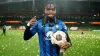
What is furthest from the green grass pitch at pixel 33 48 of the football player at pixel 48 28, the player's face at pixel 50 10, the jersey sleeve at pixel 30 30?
the player's face at pixel 50 10

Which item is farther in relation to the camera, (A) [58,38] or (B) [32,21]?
(B) [32,21]

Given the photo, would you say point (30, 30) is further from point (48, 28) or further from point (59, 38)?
point (59, 38)

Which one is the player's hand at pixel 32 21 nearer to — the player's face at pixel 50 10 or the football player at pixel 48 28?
the football player at pixel 48 28

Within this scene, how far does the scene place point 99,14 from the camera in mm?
89375

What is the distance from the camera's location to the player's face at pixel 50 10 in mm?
7059

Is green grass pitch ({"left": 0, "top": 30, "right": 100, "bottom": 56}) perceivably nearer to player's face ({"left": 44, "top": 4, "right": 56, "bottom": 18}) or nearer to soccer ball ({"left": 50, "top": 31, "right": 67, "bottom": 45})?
player's face ({"left": 44, "top": 4, "right": 56, "bottom": 18})

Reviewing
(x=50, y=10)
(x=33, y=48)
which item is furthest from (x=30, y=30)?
(x=33, y=48)

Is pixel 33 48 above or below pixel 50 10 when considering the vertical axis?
below

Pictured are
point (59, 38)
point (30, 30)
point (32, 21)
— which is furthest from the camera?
point (30, 30)

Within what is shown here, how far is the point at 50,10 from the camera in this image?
7113mm

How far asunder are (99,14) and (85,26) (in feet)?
35.3

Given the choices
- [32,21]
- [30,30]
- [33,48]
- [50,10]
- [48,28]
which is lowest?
[33,48]

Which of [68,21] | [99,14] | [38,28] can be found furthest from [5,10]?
[38,28]

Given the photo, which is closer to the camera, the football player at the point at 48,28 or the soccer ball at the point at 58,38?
the soccer ball at the point at 58,38
